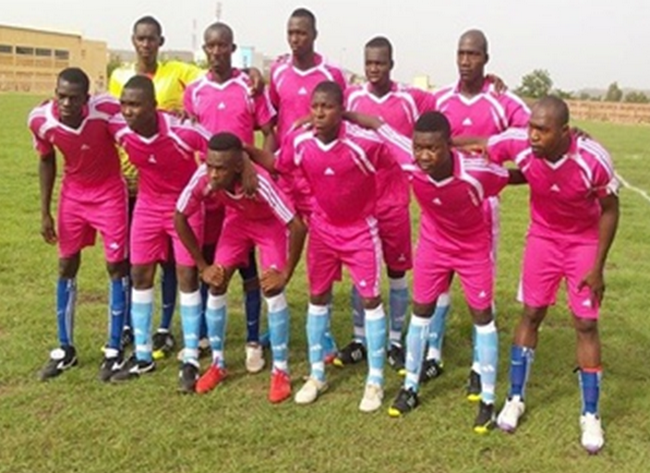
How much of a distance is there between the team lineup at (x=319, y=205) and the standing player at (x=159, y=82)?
0.05 feet

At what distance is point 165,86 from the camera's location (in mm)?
6105

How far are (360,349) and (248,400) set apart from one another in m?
1.17

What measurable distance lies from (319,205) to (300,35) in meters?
1.38

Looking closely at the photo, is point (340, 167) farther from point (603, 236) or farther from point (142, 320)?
point (142, 320)

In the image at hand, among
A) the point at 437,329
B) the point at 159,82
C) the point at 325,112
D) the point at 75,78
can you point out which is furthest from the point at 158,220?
the point at 437,329

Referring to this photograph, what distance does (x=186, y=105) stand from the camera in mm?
5996

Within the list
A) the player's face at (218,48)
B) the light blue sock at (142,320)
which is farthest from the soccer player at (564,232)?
the light blue sock at (142,320)

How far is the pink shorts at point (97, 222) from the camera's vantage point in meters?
5.59

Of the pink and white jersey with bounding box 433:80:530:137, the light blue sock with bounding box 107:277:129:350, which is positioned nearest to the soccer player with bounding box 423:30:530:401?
the pink and white jersey with bounding box 433:80:530:137

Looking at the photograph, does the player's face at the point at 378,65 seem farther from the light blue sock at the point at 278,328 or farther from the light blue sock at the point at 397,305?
the light blue sock at the point at 278,328

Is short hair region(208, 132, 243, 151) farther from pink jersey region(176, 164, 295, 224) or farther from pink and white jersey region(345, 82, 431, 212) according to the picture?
pink and white jersey region(345, 82, 431, 212)

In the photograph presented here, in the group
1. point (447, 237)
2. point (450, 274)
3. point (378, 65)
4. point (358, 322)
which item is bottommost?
point (358, 322)

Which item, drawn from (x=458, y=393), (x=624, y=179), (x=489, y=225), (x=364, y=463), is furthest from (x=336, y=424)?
(x=624, y=179)

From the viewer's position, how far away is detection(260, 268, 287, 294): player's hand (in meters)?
5.32
